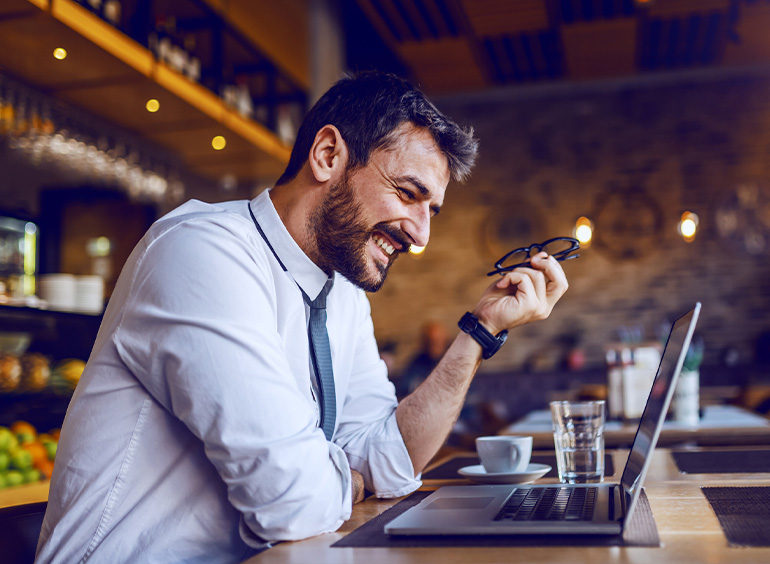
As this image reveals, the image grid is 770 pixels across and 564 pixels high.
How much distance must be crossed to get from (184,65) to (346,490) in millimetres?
3293

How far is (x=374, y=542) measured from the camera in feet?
3.18

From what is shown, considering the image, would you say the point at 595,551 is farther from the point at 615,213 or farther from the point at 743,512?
the point at 615,213

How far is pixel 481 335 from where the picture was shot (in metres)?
1.48

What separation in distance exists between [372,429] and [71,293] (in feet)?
7.00

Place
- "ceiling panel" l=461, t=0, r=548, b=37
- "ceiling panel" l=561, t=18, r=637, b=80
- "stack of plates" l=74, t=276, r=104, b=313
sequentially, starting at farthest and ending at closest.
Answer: "ceiling panel" l=561, t=18, r=637, b=80, "ceiling panel" l=461, t=0, r=548, b=37, "stack of plates" l=74, t=276, r=104, b=313

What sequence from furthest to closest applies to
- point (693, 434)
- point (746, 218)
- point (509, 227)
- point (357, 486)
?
1. point (509, 227)
2. point (746, 218)
3. point (693, 434)
4. point (357, 486)

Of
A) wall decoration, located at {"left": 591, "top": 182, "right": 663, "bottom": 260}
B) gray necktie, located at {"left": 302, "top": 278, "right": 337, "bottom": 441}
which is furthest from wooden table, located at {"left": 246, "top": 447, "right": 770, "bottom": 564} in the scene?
wall decoration, located at {"left": 591, "top": 182, "right": 663, "bottom": 260}

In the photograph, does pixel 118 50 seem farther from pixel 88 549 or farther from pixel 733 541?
pixel 733 541

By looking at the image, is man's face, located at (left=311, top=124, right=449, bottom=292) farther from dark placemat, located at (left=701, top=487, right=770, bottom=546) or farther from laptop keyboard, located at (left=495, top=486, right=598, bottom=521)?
dark placemat, located at (left=701, top=487, right=770, bottom=546)

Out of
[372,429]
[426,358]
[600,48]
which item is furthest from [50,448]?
[600,48]

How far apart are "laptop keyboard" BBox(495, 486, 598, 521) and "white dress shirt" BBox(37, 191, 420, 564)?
0.25m

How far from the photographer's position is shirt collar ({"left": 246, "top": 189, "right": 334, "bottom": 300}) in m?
1.49

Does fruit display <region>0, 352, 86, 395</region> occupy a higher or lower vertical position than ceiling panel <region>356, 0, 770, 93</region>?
lower

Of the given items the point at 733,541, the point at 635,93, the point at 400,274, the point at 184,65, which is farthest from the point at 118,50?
the point at 635,93
